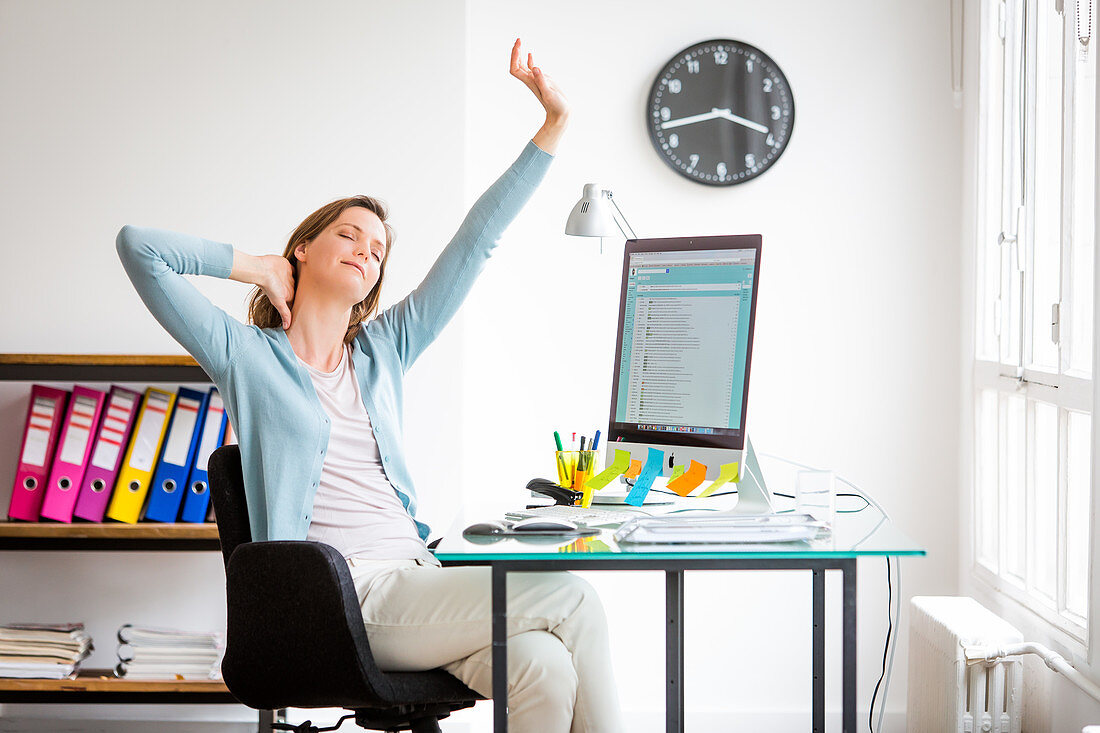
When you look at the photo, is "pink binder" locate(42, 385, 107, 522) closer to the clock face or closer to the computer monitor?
the computer monitor

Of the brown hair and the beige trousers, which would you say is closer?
the beige trousers

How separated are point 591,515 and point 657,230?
1.50m

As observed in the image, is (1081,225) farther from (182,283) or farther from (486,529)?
(182,283)

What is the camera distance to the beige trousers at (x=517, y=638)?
1.68 metres

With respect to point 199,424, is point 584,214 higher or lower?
higher

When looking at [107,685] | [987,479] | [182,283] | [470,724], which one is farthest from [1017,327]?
[107,685]

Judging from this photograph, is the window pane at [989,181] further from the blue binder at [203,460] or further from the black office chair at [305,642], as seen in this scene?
the blue binder at [203,460]

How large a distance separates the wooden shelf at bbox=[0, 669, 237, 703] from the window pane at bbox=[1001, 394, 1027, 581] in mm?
2069

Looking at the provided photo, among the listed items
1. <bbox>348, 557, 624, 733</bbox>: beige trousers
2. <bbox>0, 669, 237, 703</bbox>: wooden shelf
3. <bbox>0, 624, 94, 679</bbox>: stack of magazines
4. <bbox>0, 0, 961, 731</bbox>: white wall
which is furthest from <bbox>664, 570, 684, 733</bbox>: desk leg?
<bbox>0, 624, 94, 679</bbox>: stack of magazines

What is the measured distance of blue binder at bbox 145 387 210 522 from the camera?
2746mm

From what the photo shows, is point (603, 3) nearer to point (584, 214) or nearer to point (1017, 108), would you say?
point (584, 214)

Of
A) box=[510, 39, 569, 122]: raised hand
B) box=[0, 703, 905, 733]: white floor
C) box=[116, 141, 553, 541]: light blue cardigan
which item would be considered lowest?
box=[0, 703, 905, 733]: white floor

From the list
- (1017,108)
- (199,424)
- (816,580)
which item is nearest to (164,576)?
(199,424)

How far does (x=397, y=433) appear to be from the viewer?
2.14 metres
